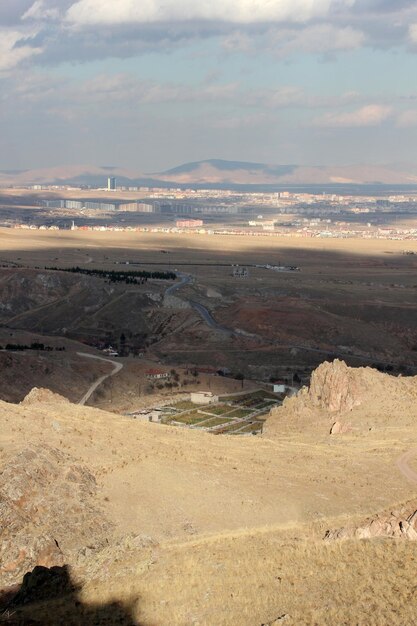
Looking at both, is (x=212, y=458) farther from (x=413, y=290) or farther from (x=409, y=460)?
(x=413, y=290)

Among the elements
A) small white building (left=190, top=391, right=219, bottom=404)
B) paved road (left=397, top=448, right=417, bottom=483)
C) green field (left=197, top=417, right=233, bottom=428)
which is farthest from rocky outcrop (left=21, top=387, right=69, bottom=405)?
small white building (left=190, top=391, right=219, bottom=404)

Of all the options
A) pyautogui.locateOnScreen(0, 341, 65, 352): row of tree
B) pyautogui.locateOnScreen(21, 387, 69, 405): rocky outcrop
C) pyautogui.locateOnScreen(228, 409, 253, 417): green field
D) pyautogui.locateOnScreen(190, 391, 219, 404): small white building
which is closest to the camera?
pyautogui.locateOnScreen(21, 387, 69, 405): rocky outcrop

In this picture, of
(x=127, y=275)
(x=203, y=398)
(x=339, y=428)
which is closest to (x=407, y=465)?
(x=339, y=428)

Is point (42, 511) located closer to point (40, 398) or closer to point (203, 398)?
point (40, 398)

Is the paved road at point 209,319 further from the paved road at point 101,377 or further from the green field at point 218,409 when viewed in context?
the green field at point 218,409

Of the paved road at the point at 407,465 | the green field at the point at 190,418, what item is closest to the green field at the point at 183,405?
the green field at the point at 190,418

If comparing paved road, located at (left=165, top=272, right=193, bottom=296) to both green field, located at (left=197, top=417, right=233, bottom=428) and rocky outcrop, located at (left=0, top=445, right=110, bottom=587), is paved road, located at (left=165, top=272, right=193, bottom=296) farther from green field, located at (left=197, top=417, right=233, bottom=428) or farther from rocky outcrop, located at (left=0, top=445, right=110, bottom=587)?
rocky outcrop, located at (left=0, top=445, right=110, bottom=587)
